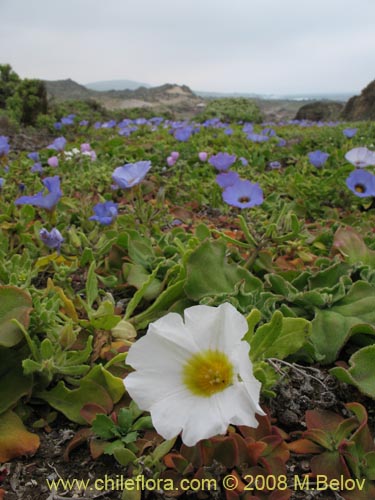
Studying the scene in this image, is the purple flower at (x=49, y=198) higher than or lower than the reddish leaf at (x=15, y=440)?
higher

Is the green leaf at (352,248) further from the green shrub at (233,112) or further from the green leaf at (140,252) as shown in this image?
the green shrub at (233,112)

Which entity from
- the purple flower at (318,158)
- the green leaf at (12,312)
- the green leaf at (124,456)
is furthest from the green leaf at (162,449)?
the purple flower at (318,158)

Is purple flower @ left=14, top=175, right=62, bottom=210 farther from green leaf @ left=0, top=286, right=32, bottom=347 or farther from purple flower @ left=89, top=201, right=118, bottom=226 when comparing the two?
green leaf @ left=0, top=286, right=32, bottom=347

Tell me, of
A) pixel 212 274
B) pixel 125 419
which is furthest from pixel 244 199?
pixel 125 419

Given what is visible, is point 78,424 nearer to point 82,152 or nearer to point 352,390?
point 352,390

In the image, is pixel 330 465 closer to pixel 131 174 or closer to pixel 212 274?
pixel 212 274

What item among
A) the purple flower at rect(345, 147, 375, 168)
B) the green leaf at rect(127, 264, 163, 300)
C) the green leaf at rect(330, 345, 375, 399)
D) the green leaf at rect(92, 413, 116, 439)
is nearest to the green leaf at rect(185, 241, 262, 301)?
the green leaf at rect(127, 264, 163, 300)
